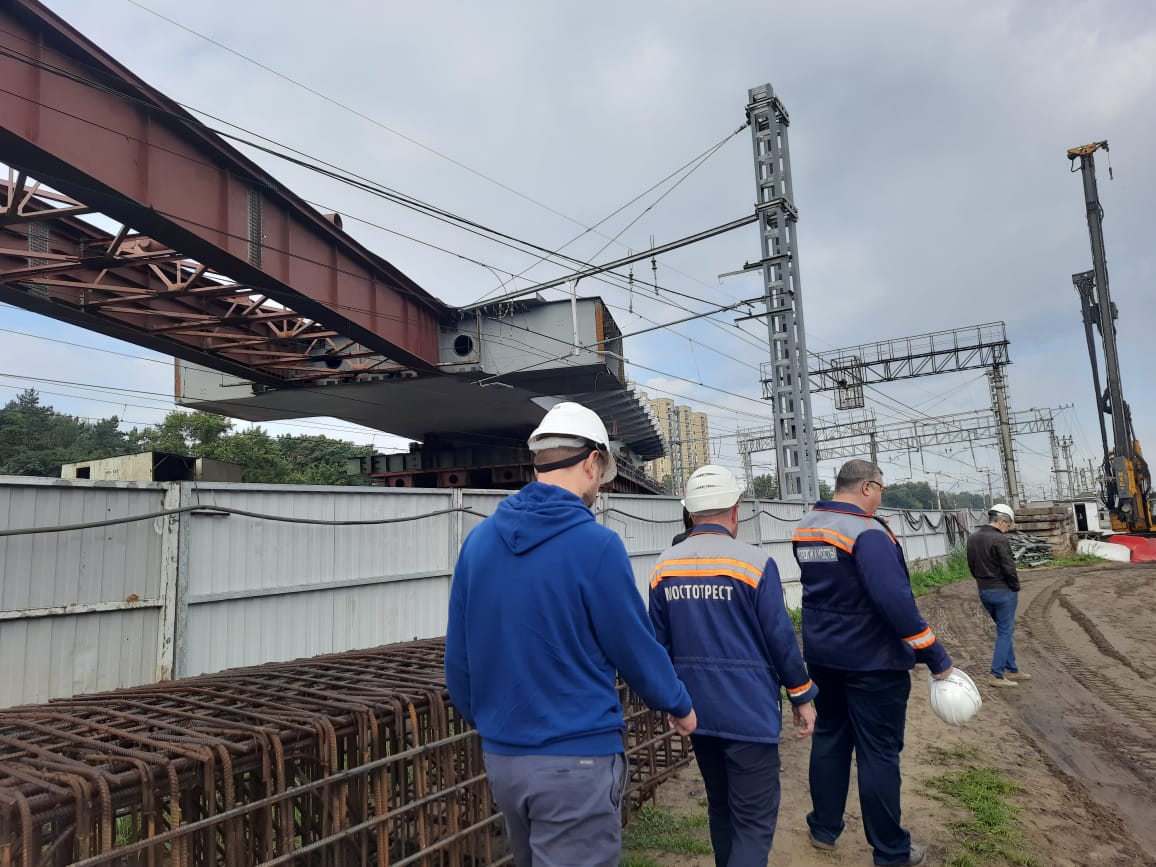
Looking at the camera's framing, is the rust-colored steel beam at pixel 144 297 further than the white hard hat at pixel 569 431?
Yes

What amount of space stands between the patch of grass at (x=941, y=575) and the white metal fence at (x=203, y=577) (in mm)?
14044

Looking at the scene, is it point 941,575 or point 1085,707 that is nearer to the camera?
point 1085,707

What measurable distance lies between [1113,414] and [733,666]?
95.1 ft

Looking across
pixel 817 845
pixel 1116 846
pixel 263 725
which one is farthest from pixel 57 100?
pixel 1116 846

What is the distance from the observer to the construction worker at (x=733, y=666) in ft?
9.56

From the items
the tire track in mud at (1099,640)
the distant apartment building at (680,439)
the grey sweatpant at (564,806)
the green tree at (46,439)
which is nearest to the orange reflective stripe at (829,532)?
the grey sweatpant at (564,806)

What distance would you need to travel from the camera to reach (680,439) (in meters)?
45.8

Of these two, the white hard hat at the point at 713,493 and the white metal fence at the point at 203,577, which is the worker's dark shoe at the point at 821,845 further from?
the white metal fence at the point at 203,577

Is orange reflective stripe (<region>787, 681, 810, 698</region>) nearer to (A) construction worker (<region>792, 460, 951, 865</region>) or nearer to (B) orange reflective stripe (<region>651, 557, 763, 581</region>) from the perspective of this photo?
(B) orange reflective stripe (<region>651, 557, 763, 581</region>)

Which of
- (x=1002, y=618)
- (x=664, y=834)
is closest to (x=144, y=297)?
(x=664, y=834)

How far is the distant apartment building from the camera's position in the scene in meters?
46.3

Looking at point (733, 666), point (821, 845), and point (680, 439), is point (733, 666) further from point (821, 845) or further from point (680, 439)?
point (680, 439)

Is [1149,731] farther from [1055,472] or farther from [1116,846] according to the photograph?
[1055,472]

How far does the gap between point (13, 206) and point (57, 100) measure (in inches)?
71.4
